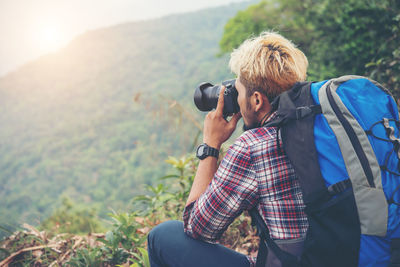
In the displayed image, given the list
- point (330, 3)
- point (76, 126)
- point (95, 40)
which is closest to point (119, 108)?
point (76, 126)

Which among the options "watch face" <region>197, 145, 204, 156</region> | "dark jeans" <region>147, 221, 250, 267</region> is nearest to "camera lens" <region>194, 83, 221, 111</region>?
"watch face" <region>197, 145, 204, 156</region>

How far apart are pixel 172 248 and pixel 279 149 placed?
20.5 inches

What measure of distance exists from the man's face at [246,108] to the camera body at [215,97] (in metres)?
0.08

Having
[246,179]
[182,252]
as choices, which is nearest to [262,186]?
[246,179]

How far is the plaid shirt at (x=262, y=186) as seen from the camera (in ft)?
2.74

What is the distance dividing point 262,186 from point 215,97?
1.58 feet

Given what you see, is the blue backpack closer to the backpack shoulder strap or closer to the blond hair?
the backpack shoulder strap

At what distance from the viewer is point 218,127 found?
112 cm

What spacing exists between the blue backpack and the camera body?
1.04ft

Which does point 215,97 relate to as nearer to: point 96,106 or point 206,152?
point 206,152

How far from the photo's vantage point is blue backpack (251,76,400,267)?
72cm

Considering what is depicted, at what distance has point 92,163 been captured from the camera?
3831 centimetres

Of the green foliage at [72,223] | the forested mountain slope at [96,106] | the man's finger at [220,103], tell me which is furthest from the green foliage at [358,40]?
the forested mountain slope at [96,106]

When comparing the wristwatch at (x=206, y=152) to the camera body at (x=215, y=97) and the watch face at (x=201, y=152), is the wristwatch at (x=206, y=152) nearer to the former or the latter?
the watch face at (x=201, y=152)
